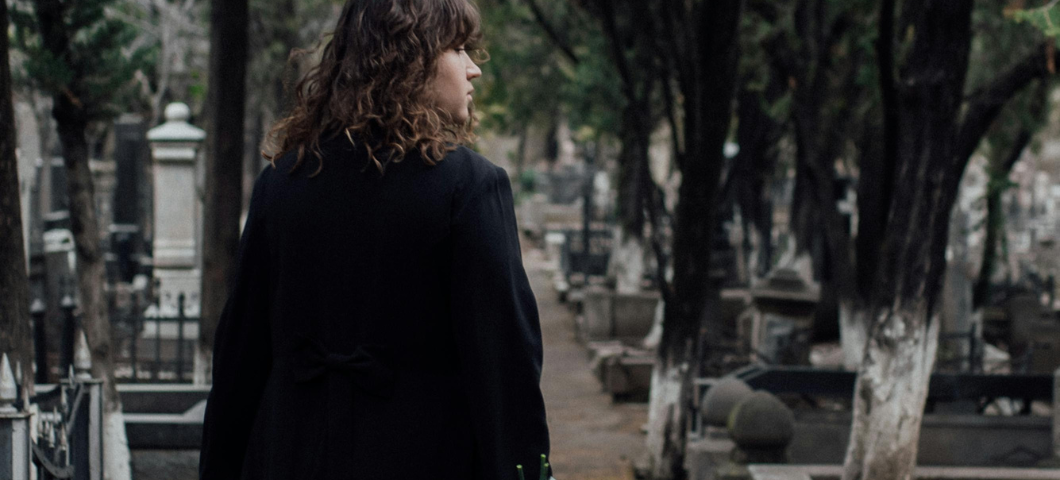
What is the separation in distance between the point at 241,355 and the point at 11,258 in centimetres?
181

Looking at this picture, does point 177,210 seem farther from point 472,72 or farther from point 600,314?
point 472,72

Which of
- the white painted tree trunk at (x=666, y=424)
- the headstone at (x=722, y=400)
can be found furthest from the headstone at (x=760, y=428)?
the white painted tree trunk at (x=666, y=424)

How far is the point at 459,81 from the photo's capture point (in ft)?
8.09

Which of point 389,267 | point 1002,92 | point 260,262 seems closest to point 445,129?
point 389,267

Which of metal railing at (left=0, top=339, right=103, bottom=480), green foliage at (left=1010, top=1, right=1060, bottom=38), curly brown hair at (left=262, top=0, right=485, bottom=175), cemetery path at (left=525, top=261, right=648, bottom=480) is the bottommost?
cemetery path at (left=525, top=261, right=648, bottom=480)

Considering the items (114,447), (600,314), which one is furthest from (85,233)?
(600,314)

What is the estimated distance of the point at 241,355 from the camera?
2.48 meters

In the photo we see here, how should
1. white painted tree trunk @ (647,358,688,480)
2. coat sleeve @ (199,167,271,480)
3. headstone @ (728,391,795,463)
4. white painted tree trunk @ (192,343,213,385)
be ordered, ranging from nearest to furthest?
coat sleeve @ (199,167,271,480), headstone @ (728,391,795,463), white painted tree trunk @ (192,343,213,385), white painted tree trunk @ (647,358,688,480)

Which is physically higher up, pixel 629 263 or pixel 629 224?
pixel 629 224

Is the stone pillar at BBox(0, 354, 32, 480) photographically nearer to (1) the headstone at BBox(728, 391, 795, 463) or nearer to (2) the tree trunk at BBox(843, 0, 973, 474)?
(1) the headstone at BBox(728, 391, 795, 463)

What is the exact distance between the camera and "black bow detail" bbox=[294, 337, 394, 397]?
92.0 inches

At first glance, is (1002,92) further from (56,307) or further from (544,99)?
(544,99)

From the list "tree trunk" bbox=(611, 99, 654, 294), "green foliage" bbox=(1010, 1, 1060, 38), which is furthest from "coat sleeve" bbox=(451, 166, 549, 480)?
"tree trunk" bbox=(611, 99, 654, 294)

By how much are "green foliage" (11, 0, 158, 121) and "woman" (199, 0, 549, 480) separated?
3.85m
